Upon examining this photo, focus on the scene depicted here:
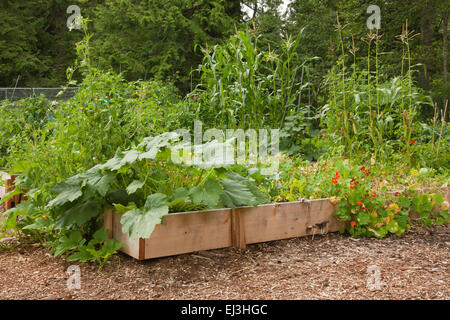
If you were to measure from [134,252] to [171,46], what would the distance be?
9833 millimetres

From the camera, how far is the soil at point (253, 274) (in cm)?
184

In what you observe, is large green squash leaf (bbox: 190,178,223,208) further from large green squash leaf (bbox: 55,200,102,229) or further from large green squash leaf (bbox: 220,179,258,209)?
large green squash leaf (bbox: 55,200,102,229)

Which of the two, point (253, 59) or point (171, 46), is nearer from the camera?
point (253, 59)

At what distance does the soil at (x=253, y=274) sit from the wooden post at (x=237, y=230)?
0.05 metres

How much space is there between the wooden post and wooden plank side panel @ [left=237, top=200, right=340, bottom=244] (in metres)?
0.03

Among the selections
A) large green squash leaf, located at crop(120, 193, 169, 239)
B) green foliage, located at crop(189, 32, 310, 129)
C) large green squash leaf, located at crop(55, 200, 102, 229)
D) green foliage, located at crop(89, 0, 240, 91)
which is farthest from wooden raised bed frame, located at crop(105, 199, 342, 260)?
green foliage, located at crop(89, 0, 240, 91)

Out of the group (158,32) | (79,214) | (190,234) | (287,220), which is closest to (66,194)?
(79,214)

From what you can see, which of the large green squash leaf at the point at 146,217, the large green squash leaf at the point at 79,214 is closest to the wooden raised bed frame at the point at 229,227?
the large green squash leaf at the point at 79,214

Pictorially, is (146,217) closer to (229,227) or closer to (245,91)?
(229,227)

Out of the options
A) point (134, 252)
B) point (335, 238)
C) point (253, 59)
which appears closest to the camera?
point (134, 252)
